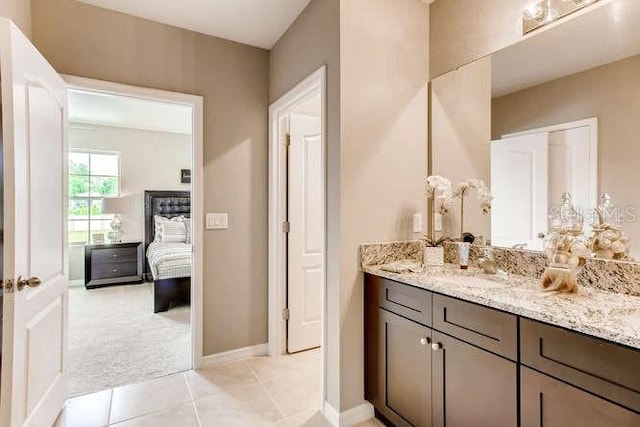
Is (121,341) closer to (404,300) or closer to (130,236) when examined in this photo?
(404,300)

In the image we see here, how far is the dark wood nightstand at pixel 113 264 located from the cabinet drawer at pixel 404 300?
4931 mm

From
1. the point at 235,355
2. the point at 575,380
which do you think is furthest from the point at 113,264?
the point at 575,380

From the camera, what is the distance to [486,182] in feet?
6.40

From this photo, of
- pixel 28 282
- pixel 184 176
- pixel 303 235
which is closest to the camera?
pixel 28 282

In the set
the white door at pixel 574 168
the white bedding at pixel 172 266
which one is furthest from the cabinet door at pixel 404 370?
the white bedding at pixel 172 266

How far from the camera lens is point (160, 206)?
6.01 m

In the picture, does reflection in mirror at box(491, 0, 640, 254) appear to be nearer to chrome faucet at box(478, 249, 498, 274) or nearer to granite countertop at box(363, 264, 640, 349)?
chrome faucet at box(478, 249, 498, 274)

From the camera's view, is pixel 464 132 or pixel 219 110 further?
pixel 219 110

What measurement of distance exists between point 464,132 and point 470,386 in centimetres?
147

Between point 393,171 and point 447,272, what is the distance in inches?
26.6

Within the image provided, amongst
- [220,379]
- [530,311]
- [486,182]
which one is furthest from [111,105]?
[530,311]

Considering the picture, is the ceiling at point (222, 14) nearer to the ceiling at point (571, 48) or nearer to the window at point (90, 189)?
the ceiling at point (571, 48)

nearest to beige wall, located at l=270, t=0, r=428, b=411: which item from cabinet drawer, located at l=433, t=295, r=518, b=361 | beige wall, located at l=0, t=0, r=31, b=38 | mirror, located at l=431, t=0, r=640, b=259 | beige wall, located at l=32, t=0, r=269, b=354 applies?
mirror, located at l=431, t=0, r=640, b=259

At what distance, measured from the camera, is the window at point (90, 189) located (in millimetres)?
5523
